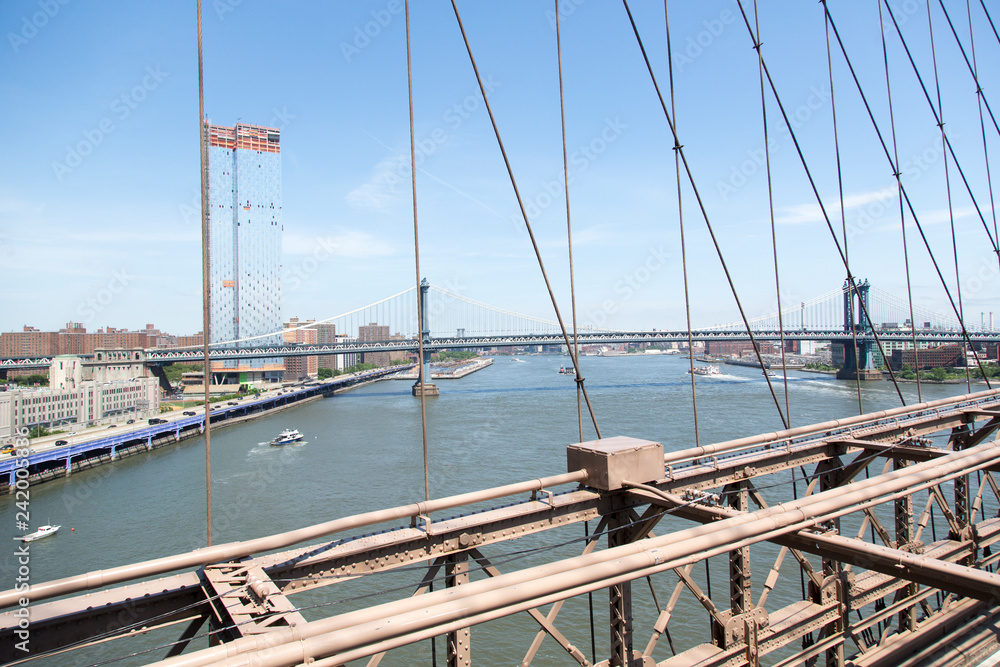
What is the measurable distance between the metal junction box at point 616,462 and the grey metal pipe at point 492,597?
997mm

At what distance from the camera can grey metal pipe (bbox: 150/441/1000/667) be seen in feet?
4.00

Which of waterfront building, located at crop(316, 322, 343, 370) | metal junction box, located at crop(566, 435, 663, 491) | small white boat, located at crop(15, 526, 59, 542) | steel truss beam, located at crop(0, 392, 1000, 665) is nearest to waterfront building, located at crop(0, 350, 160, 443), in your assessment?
small white boat, located at crop(15, 526, 59, 542)

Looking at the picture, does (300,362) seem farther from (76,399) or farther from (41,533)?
(41,533)

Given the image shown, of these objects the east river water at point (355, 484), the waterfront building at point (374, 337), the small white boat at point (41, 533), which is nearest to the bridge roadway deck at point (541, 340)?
the east river water at point (355, 484)

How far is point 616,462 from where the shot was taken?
2.88 meters

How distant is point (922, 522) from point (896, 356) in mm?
50396

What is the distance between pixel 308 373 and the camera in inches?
2206

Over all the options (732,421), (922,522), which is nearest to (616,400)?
(732,421)

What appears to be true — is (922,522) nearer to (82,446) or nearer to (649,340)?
(82,446)

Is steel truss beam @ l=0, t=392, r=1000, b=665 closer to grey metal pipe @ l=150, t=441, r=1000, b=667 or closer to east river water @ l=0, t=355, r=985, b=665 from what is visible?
grey metal pipe @ l=150, t=441, r=1000, b=667

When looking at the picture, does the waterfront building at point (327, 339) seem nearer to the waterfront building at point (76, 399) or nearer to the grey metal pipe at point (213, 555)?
the waterfront building at point (76, 399)

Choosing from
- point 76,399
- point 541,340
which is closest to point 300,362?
point 541,340

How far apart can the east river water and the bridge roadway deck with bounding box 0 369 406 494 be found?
77 cm

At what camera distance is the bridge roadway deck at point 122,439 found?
14.8 meters
